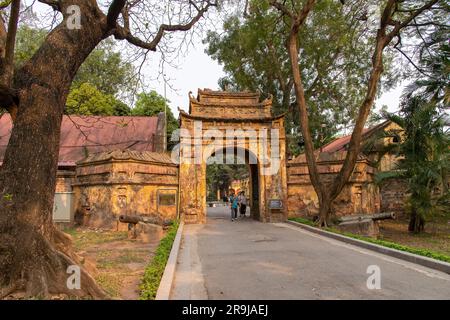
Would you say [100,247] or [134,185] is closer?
[100,247]

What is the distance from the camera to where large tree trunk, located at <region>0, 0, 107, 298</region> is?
16.2 feet

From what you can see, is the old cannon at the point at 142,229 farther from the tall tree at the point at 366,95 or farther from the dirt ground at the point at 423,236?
the dirt ground at the point at 423,236

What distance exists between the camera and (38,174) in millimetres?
5367

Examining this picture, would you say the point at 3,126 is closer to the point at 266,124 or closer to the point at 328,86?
the point at 266,124

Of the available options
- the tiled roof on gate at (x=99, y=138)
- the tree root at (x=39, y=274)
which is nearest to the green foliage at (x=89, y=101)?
the tiled roof on gate at (x=99, y=138)

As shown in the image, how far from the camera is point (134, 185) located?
54.2ft

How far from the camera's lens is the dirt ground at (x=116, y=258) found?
6.09 m

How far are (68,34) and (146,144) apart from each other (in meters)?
17.3

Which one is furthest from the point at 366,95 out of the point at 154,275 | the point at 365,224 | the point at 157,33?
the point at 154,275

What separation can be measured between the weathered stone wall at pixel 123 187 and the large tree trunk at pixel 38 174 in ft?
33.0

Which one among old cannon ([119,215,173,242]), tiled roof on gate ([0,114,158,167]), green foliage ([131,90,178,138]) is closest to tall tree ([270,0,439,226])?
old cannon ([119,215,173,242])

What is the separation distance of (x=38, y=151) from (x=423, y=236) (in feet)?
51.4
